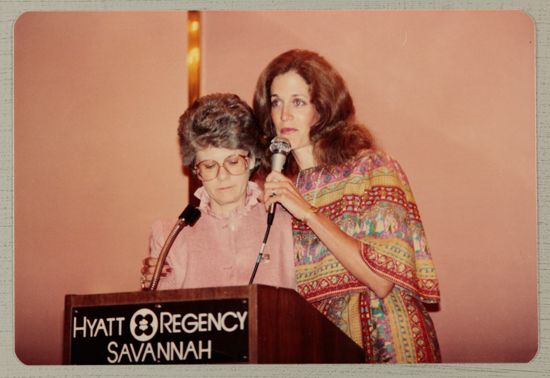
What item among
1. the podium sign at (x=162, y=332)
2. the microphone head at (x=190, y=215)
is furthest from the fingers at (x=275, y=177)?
the podium sign at (x=162, y=332)

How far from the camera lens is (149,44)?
268 cm

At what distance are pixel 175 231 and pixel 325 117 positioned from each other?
57 centimetres

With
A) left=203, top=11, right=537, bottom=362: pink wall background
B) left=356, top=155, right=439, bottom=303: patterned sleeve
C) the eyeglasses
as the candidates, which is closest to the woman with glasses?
the eyeglasses

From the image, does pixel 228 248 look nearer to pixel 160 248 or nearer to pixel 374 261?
pixel 160 248

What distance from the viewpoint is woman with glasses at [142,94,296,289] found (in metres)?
2.54

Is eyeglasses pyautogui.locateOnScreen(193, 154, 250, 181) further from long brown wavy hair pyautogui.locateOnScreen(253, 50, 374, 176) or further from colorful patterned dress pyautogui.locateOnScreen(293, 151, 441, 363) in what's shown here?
colorful patterned dress pyautogui.locateOnScreen(293, 151, 441, 363)

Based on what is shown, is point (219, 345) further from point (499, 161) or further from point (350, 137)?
point (499, 161)

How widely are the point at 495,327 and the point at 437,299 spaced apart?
19 centimetres

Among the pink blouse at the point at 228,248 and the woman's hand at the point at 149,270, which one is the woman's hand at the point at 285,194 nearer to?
the pink blouse at the point at 228,248

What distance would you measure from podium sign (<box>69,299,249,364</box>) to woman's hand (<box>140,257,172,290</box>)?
29cm

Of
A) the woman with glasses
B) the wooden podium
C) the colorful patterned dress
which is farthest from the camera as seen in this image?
the woman with glasses

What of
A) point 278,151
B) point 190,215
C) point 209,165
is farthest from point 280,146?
point 190,215

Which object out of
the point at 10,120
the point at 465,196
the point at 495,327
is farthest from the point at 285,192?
the point at 10,120

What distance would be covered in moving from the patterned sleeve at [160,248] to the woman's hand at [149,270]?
13mm
